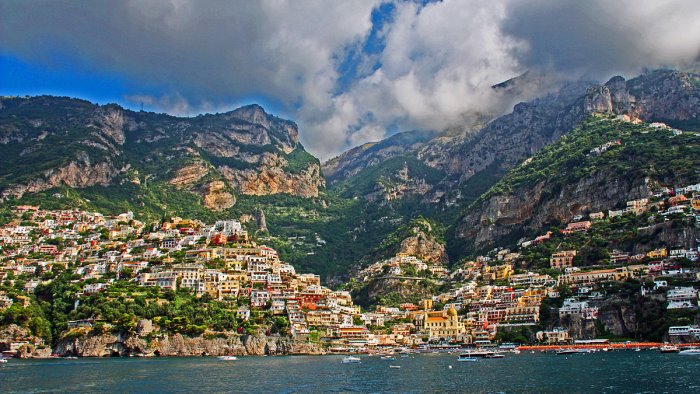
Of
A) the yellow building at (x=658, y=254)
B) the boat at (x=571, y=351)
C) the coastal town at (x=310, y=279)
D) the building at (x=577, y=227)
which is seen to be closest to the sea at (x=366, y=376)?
the boat at (x=571, y=351)

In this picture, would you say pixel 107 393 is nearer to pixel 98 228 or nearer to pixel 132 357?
pixel 132 357

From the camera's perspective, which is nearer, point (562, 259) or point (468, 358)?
point (468, 358)

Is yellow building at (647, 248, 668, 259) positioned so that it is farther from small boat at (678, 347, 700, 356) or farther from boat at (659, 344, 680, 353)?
small boat at (678, 347, 700, 356)

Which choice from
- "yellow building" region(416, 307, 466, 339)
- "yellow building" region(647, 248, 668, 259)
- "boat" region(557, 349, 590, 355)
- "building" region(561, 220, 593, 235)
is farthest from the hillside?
"boat" region(557, 349, 590, 355)

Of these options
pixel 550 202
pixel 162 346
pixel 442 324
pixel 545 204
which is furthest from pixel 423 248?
pixel 162 346

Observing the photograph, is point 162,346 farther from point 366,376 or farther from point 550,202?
point 550,202
